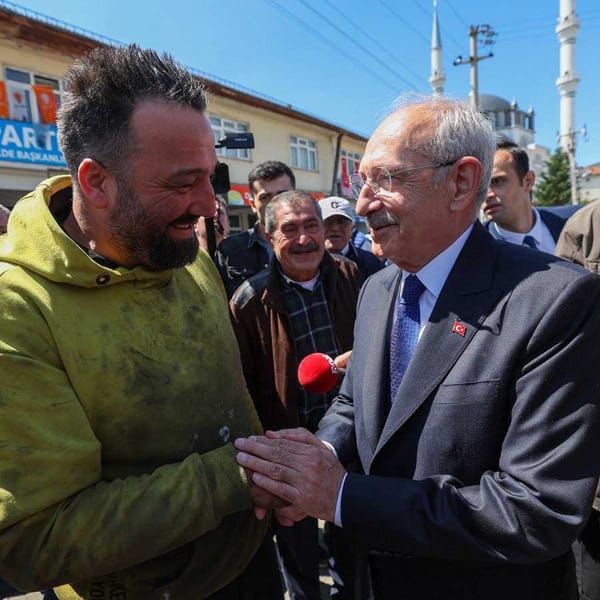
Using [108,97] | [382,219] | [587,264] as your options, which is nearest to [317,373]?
[382,219]

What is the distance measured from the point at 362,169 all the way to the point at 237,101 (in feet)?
51.6

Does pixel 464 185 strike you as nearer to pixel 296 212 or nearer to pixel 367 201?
pixel 367 201

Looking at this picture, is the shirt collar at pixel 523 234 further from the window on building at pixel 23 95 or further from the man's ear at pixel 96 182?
the window on building at pixel 23 95

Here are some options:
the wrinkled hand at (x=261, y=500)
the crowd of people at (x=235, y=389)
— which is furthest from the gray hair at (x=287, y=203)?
the wrinkled hand at (x=261, y=500)

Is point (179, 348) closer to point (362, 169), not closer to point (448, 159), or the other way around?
point (362, 169)

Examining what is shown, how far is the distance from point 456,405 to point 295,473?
1.62ft

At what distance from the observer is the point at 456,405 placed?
1317 mm

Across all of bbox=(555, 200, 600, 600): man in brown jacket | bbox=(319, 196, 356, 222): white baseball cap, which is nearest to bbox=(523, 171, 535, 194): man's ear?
bbox=(555, 200, 600, 600): man in brown jacket

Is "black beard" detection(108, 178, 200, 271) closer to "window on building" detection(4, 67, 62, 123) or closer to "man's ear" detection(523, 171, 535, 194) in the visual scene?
"man's ear" detection(523, 171, 535, 194)

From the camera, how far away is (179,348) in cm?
150

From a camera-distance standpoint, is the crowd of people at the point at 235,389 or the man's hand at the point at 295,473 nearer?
the crowd of people at the point at 235,389

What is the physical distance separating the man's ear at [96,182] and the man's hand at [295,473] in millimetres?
811

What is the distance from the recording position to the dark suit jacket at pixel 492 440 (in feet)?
3.95

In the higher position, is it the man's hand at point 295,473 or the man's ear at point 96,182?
the man's ear at point 96,182
